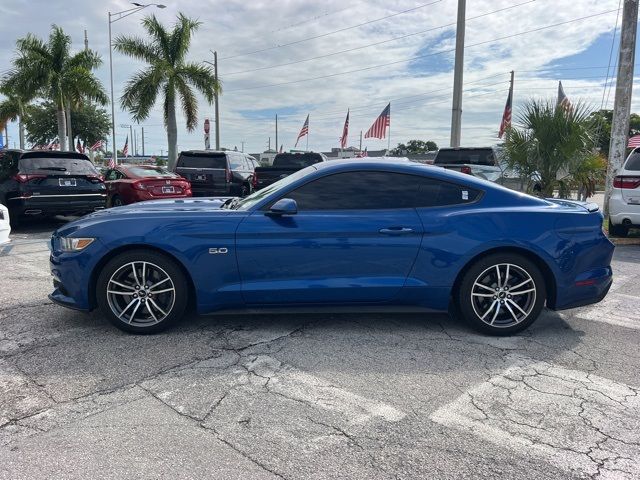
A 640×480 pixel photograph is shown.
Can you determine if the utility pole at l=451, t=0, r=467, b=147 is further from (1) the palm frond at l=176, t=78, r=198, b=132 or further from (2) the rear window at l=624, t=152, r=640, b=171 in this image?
(1) the palm frond at l=176, t=78, r=198, b=132

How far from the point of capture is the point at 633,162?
8641mm

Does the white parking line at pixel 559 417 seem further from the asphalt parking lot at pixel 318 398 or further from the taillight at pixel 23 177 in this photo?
the taillight at pixel 23 177

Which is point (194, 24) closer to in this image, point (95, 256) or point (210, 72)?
point (210, 72)

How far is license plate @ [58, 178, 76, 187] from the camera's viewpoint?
10047 millimetres

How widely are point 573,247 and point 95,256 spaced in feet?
12.9

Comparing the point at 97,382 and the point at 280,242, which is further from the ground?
the point at 280,242

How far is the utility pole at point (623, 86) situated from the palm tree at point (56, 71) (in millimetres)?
21491

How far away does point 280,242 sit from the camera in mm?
4145

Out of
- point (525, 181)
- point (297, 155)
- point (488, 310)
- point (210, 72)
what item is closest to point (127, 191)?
point (297, 155)

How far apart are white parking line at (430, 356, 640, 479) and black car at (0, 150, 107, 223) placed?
30.1 feet

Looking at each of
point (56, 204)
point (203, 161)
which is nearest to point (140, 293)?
point (56, 204)

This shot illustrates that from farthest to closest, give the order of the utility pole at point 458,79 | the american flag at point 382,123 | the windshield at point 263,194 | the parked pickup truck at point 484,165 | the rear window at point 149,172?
1. the american flag at point 382,123
2. the utility pole at point 458,79
3. the rear window at point 149,172
4. the parked pickup truck at point 484,165
5. the windshield at point 263,194

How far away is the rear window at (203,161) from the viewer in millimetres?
14617

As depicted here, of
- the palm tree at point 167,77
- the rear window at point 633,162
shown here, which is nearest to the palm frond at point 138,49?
the palm tree at point 167,77
